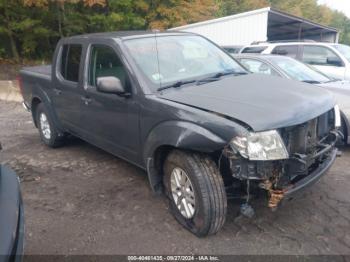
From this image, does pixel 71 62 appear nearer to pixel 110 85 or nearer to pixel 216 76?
pixel 110 85

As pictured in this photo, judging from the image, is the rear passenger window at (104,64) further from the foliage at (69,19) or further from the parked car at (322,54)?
the foliage at (69,19)

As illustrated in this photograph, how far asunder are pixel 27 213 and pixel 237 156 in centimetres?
243

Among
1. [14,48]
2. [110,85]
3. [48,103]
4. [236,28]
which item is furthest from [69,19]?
[110,85]

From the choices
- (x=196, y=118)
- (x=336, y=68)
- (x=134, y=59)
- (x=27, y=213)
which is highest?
(x=134, y=59)

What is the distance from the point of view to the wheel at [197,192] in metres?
3.10

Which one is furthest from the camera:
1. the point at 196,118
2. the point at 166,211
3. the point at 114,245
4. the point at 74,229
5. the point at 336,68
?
the point at 336,68

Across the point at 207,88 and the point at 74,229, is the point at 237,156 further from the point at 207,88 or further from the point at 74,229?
the point at 74,229

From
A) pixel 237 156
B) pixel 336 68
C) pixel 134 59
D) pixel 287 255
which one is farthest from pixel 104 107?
pixel 336 68

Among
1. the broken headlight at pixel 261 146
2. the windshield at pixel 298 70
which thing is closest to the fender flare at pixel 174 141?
the broken headlight at pixel 261 146

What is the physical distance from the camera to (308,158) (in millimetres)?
3111

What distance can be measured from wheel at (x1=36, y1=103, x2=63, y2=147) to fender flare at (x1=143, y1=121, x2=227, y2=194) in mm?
2623

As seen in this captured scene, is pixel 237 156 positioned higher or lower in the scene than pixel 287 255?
higher

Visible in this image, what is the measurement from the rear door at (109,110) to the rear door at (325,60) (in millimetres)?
5989

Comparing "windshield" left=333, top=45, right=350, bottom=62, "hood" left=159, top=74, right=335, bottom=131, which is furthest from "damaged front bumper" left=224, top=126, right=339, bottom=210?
"windshield" left=333, top=45, right=350, bottom=62
